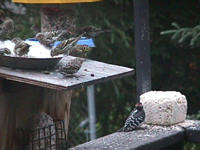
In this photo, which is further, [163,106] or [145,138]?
[163,106]

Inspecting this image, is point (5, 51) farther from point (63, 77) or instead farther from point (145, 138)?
point (145, 138)

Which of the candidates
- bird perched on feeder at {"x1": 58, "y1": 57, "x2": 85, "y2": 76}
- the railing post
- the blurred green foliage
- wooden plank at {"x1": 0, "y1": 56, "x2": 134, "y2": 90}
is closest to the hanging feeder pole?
wooden plank at {"x1": 0, "y1": 56, "x2": 134, "y2": 90}

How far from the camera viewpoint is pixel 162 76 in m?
8.16

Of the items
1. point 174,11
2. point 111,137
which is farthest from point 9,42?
point 174,11

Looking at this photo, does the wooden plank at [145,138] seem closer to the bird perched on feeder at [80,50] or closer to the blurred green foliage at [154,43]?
the bird perched on feeder at [80,50]

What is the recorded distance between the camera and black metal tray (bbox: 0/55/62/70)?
384cm

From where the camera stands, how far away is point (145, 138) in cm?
450

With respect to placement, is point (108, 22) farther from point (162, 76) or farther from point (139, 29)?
point (139, 29)

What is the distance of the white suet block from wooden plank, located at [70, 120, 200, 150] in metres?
0.06

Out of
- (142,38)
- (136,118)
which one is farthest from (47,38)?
(136,118)

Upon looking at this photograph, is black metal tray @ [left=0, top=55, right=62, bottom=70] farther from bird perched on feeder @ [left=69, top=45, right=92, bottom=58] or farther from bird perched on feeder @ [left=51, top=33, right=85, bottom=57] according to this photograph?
bird perched on feeder @ [left=69, top=45, right=92, bottom=58]

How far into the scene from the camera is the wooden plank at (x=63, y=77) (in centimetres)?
370

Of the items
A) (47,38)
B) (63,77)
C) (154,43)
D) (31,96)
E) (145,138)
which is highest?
(154,43)

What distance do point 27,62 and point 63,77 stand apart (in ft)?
0.78
